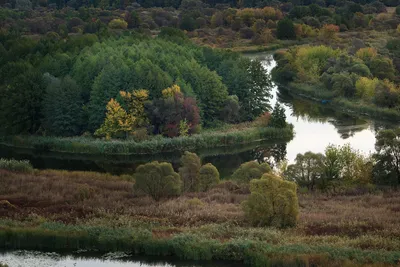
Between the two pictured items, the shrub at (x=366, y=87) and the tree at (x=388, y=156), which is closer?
the tree at (x=388, y=156)

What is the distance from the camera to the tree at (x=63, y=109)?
63344mm

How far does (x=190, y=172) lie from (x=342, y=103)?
116ft

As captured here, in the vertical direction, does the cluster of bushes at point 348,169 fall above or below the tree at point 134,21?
below

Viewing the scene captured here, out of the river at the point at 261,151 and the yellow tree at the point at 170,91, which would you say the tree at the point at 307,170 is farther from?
the yellow tree at the point at 170,91

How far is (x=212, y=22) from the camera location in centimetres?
13938

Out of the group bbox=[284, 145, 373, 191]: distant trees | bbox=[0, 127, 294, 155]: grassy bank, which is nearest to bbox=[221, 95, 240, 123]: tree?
bbox=[0, 127, 294, 155]: grassy bank

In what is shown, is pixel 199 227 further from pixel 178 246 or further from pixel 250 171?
pixel 250 171

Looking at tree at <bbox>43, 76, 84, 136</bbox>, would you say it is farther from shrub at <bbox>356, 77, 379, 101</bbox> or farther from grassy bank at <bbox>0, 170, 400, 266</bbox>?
shrub at <bbox>356, 77, 379, 101</bbox>

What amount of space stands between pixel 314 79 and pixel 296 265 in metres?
59.0

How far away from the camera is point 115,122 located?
2427 inches

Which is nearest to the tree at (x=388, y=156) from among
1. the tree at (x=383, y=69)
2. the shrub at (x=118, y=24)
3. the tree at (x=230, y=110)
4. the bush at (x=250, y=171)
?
the bush at (x=250, y=171)

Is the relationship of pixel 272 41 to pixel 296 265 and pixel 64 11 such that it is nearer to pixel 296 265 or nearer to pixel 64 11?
pixel 64 11

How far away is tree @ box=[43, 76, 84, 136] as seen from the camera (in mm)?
63344

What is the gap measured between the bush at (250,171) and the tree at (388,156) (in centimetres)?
685
